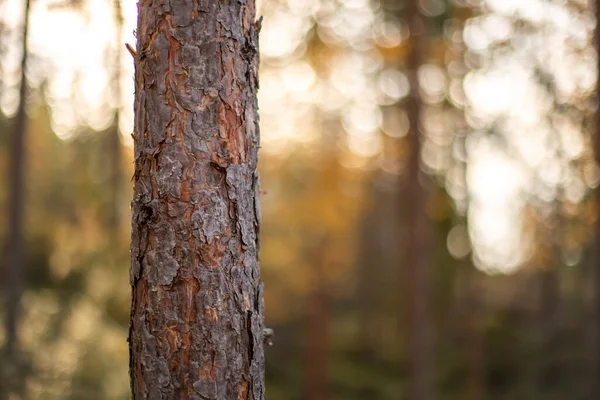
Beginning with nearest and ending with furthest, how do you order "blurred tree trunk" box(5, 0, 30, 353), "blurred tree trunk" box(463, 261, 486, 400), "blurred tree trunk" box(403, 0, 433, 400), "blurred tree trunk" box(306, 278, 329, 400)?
1. "blurred tree trunk" box(5, 0, 30, 353)
2. "blurred tree trunk" box(403, 0, 433, 400)
3. "blurred tree trunk" box(463, 261, 486, 400)
4. "blurred tree trunk" box(306, 278, 329, 400)

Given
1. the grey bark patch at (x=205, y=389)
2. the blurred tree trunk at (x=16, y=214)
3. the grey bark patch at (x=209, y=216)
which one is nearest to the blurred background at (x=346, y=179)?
the blurred tree trunk at (x=16, y=214)

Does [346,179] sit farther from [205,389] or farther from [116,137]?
[205,389]

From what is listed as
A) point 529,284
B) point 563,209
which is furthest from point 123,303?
point 529,284

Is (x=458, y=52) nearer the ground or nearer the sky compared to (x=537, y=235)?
nearer the sky

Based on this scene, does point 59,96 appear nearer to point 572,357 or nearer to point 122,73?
point 122,73

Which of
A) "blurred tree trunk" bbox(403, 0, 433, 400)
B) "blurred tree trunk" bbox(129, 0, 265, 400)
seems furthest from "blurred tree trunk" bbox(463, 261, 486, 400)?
"blurred tree trunk" bbox(129, 0, 265, 400)

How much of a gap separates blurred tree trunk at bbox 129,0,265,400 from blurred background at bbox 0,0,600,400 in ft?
6.48

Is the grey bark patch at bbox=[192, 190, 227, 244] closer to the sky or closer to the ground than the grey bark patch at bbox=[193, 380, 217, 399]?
closer to the sky

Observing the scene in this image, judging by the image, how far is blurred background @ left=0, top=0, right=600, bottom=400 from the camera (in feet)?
20.3

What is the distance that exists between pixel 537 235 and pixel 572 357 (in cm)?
258

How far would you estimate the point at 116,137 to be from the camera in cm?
712

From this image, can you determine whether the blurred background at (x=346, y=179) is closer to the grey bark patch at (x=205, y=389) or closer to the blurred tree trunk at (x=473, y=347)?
the blurred tree trunk at (x=473, y=347)

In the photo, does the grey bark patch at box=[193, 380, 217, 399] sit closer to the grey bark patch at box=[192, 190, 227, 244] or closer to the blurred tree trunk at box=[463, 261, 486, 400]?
the grey bark patch at box=[192, 190, 227, 244]

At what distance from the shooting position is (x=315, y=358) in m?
10.8
